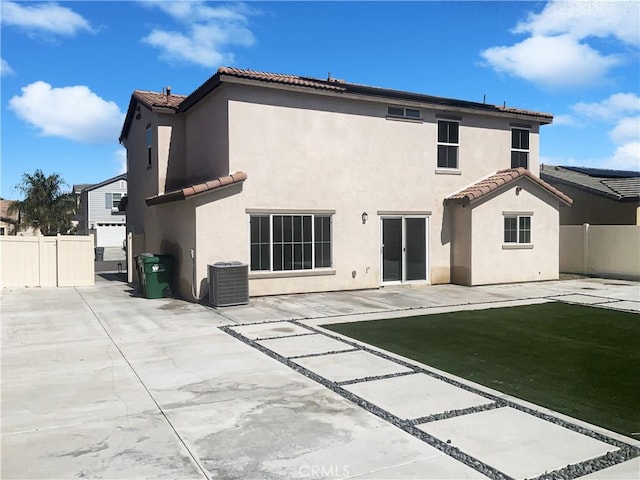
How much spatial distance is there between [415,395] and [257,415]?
1823mm

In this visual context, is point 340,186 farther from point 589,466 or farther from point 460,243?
point 589,466

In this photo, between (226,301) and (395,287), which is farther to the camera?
(395,287)

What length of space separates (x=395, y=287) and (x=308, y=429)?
11045mm

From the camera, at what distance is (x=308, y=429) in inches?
195

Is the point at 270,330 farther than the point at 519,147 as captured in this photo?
No

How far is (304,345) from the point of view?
8477 mm

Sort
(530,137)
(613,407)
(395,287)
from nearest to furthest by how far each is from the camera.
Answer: (613,407)
(395,287)
(530,137)

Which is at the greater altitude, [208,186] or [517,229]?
[208,186]

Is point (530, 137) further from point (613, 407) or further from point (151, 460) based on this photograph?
point (151, 460)

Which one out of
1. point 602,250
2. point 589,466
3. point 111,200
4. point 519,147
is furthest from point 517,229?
point 111,200

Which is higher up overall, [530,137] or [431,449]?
[530,137]

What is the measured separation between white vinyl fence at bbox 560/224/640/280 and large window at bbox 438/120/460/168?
276 inches

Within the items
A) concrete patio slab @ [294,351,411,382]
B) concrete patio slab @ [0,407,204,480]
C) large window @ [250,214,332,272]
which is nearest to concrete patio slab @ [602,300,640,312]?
large window @ [250,214,332,272]

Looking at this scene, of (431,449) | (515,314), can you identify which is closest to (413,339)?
(515,314)
